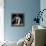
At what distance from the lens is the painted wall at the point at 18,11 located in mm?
5578

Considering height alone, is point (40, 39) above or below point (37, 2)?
below

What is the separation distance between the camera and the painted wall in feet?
18.3

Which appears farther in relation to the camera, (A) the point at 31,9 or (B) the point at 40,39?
(A) the point at 31,9

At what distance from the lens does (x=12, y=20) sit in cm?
563

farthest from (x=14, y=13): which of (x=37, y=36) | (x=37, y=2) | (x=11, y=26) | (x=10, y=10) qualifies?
(x=37, y=36)

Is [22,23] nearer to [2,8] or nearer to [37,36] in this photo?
[2,8]

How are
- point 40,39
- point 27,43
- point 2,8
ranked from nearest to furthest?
1. point 40,39
2. point 27,43
3. point 2,8

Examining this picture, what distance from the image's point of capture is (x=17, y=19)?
564 centimetres

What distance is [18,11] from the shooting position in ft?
18.4

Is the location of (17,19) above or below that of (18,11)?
below

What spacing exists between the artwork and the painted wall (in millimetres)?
122

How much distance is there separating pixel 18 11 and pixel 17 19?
33cm

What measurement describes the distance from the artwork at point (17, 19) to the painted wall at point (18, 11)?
0.40 feet

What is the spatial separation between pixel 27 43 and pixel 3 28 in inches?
98.2
